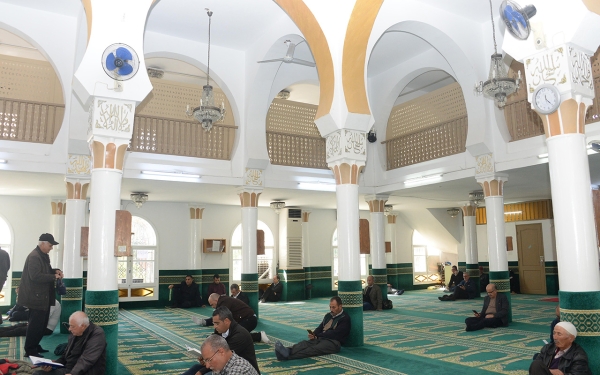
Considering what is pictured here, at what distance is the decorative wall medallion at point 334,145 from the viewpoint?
707 centimetres

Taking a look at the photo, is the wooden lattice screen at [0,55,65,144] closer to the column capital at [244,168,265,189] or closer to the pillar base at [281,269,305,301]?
the column capital at [244,168,265,189]

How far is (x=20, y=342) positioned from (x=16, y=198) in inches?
223

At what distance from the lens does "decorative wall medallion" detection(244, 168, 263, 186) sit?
33.1ft

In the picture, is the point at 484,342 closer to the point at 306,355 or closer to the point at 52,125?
the point at 306,355

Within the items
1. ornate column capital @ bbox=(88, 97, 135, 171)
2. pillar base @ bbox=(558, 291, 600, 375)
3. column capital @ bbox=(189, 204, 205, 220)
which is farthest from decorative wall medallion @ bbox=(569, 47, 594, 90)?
column capital @ bbox=(189, 204, 205, 220)

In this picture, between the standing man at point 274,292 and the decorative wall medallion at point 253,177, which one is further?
the standing man at point 274,292

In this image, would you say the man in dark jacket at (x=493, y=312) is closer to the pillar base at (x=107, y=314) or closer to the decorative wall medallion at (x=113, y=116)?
the pillar base at (x=107, y=314)

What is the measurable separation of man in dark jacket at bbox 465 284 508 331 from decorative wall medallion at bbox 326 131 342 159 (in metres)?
3.48

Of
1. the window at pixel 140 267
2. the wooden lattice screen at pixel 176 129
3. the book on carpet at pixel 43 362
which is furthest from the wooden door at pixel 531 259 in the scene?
the book on carpet at pixel 43 362

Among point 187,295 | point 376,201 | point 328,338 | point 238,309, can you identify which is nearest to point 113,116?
point 238,309

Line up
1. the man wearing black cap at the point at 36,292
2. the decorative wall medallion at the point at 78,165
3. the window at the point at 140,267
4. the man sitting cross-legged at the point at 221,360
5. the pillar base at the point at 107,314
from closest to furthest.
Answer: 1. the man sitting cross-legged at the point at 221,360
2. the pillar base at the point at 107,314
3. the man wearing black cap at the point at 36,292
4. the decorative wall medallion at the point at 78,165
5. the window at the point at 140,267

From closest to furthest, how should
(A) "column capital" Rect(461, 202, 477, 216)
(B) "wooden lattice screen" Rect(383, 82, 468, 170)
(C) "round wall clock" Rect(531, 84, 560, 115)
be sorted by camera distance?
(C) "round wall clock" Rect(531, 84, 560, 115) < (B) "wooden lattice screen" Rect(383, 82, 468, 170) < (A) "column capital" Rect(461, 202, 477, 216)

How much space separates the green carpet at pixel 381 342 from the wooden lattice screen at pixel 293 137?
3420 millimetres

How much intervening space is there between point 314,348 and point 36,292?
352 cm
